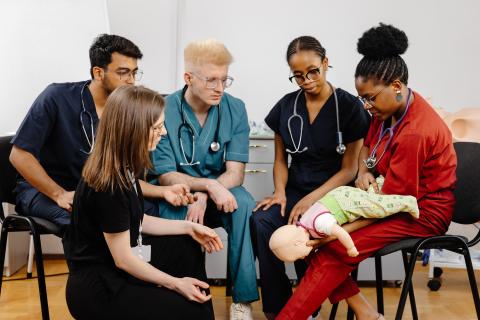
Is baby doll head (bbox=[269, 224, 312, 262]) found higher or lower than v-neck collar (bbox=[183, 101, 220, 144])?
lower

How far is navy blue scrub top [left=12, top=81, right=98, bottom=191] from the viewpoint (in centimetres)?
223

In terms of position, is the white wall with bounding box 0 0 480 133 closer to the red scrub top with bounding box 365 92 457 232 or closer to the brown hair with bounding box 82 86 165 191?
the red scrub top with bounding box 365 92 457 232

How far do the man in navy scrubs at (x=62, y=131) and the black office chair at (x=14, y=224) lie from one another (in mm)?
46

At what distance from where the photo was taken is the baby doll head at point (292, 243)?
178 cm

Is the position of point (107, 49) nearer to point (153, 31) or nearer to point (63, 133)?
point (63, 133)

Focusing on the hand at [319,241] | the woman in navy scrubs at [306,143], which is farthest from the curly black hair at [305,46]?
the hand at [319,241]

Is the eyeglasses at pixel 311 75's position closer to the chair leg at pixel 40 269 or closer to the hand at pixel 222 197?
the hand at pixel 222 197

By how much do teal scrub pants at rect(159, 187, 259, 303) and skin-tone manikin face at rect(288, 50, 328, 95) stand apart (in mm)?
484


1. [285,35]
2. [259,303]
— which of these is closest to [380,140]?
[259,303]

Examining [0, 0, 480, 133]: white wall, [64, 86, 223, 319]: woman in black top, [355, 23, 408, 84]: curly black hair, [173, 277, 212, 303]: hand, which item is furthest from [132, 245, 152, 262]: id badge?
[0, 0, 480, 133]: white wall

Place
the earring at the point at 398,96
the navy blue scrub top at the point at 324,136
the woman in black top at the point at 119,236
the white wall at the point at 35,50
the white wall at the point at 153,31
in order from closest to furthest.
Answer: the woman in black top at the point at 119,236 < the earring at the point at 398,96 < the navy blue scrub top at the point at 324,136 < the white wall at the point at 35,50 < the white wall at the point at 153,31

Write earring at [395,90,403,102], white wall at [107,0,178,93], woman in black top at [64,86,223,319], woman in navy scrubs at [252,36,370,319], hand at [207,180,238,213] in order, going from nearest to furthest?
1. woman in black top at [64,86,223,319]
2. earring at [395,90,403,102]
3. hand at [207,180,238,213]
4. woman in navy scrubs at [252,36,370,319]
5. white wall at [107,0,178,93]

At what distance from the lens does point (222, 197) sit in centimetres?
211

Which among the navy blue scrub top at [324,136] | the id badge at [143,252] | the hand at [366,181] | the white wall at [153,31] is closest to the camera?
the id badge at [143,252]
